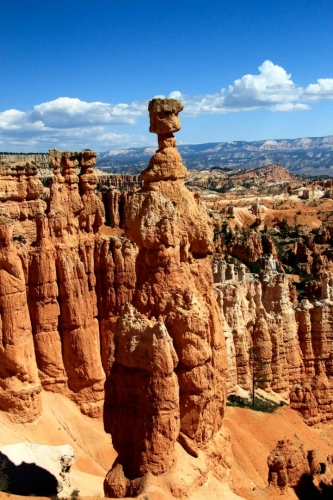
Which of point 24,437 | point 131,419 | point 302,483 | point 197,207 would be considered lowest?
point 302,483

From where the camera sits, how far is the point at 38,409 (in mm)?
21469

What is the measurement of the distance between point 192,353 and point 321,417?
A: 56.6 feet

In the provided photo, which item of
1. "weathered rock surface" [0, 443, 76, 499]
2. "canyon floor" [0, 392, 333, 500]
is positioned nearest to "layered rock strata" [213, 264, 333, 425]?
"canyon floor" [0, 392, 333, 500]

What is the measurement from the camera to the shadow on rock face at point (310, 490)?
18.1 metres

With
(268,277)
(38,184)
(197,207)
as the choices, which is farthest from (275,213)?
(197,207)

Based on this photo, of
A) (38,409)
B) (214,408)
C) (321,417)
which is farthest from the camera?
(321,417)

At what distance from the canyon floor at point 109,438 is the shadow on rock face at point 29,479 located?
3.58ft

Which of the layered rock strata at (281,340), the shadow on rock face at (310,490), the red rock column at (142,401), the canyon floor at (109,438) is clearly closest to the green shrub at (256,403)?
the canyon floor at (109,438)

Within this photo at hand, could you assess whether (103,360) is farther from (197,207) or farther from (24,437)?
(197,207)

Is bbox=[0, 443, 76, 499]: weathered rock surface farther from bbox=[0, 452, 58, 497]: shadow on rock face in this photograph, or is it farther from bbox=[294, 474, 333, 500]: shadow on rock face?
bbox=[294, 474, 333, 500]: shadow on rock face

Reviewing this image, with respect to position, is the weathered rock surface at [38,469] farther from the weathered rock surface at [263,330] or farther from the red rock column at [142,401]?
the weathered rock surface at [263,330]

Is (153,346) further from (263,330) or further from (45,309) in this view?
(263,330)

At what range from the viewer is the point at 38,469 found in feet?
55.2

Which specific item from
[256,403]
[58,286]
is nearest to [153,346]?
[58,286]
